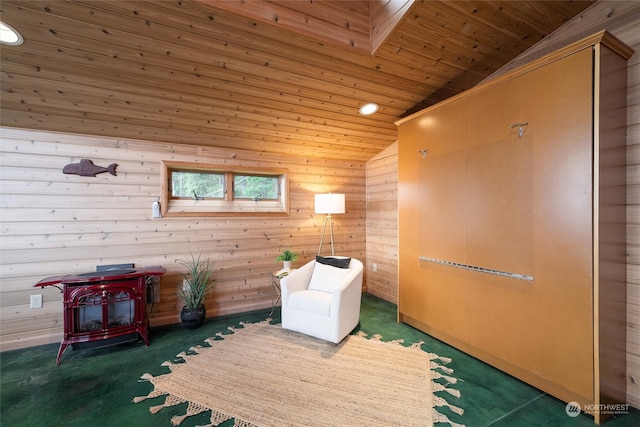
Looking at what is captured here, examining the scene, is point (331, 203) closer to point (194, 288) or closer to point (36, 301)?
point (194, 288)

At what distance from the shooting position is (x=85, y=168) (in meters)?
2.67

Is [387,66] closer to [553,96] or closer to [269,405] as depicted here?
[553,96]

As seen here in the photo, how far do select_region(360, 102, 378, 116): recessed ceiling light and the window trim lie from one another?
1.32 metres

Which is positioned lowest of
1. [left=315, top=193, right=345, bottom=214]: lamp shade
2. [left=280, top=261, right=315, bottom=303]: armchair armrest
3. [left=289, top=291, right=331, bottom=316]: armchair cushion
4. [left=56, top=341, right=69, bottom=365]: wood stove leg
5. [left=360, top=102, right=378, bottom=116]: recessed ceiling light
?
[left=56, top=341, right=69, bottom=365]: wood stove leg

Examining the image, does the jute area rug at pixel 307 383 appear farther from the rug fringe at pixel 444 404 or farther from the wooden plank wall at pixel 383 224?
the wooden plank wall at pixel 383 224

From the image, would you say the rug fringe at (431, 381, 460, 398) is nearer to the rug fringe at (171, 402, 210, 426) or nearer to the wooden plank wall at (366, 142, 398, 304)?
the rug fringe at (171, 402, 210, 426)

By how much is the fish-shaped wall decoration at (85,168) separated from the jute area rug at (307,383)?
6.72ft

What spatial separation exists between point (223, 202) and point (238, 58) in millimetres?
1818

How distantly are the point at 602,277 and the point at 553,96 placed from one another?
3.98ft

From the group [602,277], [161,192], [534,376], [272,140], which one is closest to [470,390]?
[534,376]

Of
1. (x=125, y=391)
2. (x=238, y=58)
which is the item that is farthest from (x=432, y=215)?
(x=125, y=391)

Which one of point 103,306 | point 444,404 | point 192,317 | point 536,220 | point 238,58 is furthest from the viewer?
point 192,317

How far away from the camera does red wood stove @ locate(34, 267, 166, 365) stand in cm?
229

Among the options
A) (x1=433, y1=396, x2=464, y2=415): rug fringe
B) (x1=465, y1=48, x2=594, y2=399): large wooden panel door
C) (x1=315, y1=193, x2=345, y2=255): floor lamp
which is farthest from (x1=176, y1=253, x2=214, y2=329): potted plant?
(x1=465, y1=48, x2=594, y2=399): large wooden panel door
